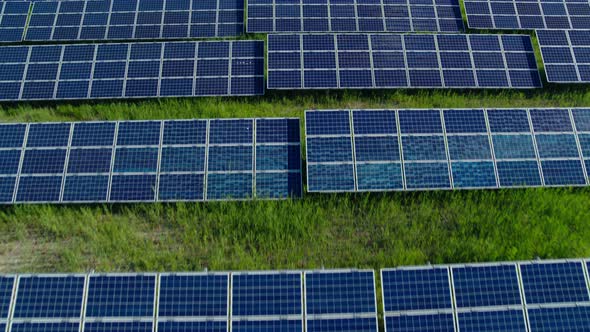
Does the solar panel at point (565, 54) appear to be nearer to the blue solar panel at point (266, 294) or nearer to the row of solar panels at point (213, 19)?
the row of solar panels at point (213, 19)

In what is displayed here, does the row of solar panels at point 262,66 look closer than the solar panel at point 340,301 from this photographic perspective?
No

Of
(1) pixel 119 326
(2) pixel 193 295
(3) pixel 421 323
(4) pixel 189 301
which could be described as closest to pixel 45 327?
(1) pixel 119 326

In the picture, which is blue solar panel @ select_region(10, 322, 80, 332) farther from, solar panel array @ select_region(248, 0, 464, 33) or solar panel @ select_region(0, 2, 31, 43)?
solar panel @ select_region(0, 2, 31, 43)

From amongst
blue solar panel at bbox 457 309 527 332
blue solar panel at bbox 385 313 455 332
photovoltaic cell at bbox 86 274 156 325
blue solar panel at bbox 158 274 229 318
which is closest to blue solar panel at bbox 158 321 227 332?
blue solar panel at bbox 158 274 229 318

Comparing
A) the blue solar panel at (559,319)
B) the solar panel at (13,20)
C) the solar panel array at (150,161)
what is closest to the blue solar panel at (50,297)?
the solar panel array at (150,161)

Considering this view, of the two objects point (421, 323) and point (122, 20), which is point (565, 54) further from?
point (122, 20)

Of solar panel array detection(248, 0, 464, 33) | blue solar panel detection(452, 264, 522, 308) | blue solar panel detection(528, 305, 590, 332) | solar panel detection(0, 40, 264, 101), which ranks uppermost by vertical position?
solar panel array detection(248, 0, 464, 33)

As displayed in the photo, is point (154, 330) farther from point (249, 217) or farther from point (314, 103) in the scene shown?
point (314, 103)
